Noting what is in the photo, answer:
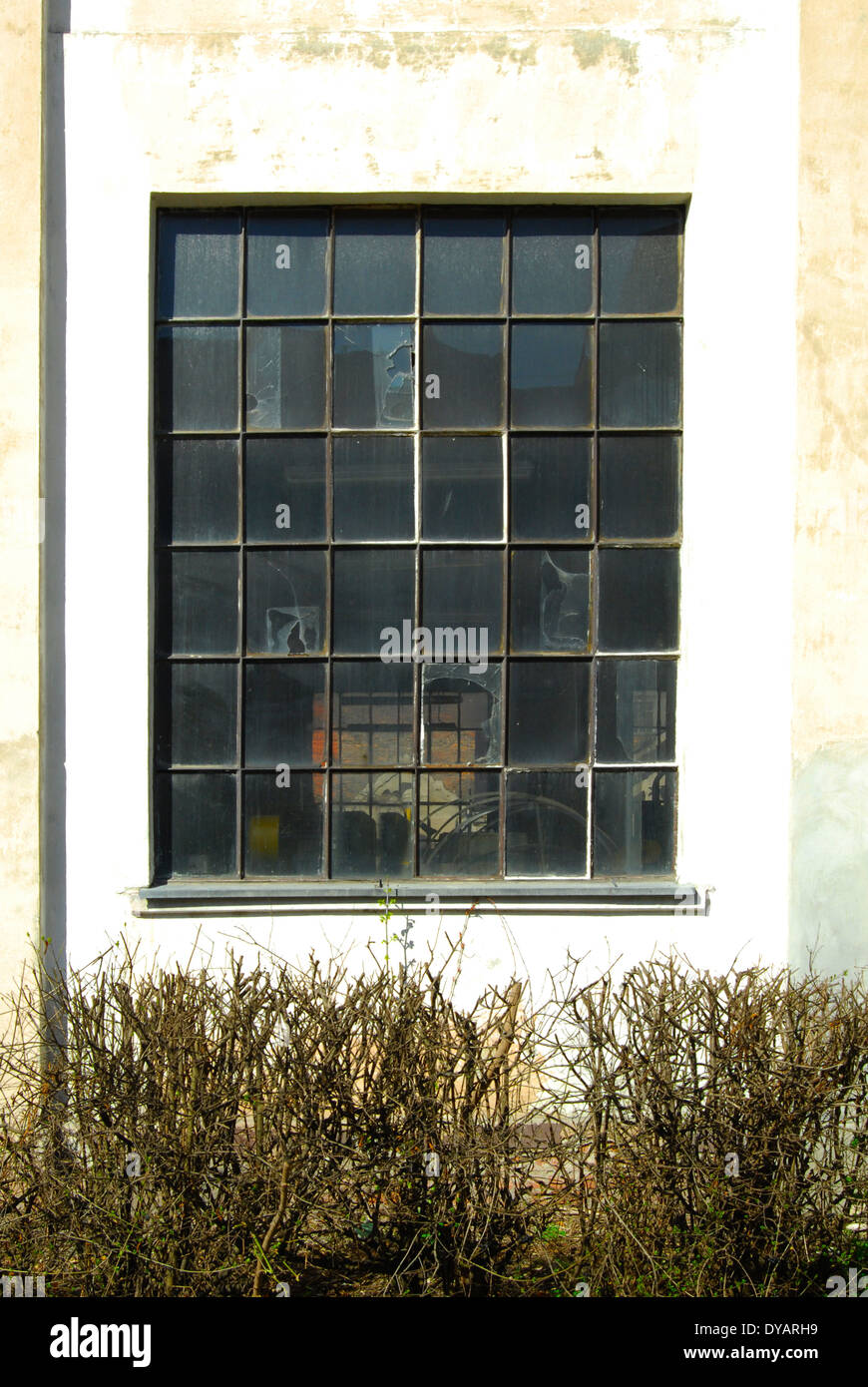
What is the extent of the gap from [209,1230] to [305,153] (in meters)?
5.26

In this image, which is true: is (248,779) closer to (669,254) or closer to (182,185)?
(182,185)

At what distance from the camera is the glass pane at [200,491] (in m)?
6.29

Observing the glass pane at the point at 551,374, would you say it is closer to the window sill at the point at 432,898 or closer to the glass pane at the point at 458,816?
the glass pane at the point at 458,816

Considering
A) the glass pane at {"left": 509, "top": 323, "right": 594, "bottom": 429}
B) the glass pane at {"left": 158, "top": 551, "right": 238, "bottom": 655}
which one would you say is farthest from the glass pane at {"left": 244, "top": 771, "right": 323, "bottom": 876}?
the glass pane at {"left": 509, "top": 323, "right": 594, "bottom": 429}

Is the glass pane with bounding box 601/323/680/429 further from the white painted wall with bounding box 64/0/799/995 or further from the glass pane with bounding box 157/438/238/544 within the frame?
the glass pane with bounding box 157/438/238/544

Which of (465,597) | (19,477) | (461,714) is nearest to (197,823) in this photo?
(461,714)

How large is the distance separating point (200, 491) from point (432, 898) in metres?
2.63

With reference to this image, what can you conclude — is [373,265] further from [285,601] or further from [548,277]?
[285,601]

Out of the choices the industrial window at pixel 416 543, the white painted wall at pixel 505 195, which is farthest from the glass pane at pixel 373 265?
the white painted wall at pixel 505 195

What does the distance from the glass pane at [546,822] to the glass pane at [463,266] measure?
104 inches

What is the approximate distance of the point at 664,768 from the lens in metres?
6.28

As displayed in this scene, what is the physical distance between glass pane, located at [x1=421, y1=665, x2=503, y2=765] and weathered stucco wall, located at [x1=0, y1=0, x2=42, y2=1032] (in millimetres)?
2125

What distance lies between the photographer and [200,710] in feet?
20.7

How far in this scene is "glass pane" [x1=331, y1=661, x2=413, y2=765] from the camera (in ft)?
20.6
